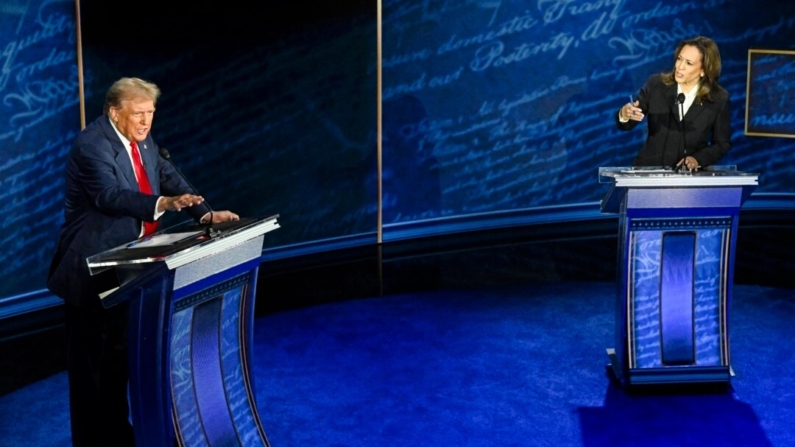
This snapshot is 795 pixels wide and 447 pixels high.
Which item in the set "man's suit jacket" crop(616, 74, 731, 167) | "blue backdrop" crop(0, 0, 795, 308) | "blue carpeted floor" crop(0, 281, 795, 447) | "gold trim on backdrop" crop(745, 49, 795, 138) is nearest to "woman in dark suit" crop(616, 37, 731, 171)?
"man's suit jacket" crop(616, 74, 731, 167)

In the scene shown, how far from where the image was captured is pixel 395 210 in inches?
301

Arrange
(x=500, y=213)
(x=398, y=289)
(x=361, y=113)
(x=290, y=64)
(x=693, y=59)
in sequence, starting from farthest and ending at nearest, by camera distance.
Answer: (x=500, y=213) < (x=361, y=113) < (x=290, y=64) < (x=398, y=289) < (x=693, y=59)

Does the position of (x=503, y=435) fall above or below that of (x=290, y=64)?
below

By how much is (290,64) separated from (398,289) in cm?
176

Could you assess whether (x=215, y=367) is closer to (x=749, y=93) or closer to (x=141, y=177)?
(x=141, y=177)

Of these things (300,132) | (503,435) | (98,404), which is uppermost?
(300,132)

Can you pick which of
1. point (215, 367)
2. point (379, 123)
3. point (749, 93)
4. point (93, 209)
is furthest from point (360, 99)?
point (215, 367)

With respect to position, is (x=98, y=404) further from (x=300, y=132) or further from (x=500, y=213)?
(x=500, y=213)

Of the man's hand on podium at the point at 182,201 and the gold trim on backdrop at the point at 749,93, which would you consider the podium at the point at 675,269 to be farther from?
the gold trim on backdrop at the point at 749,93

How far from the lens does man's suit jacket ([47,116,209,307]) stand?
3.09m

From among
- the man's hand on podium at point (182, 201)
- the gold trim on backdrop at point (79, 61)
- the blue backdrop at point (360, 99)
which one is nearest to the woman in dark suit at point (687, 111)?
the man's hand on podium at point (182, 201)

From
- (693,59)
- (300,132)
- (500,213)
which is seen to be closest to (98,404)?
(693,59)

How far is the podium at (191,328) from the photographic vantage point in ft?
8.93

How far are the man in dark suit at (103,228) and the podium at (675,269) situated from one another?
182 centimetres
